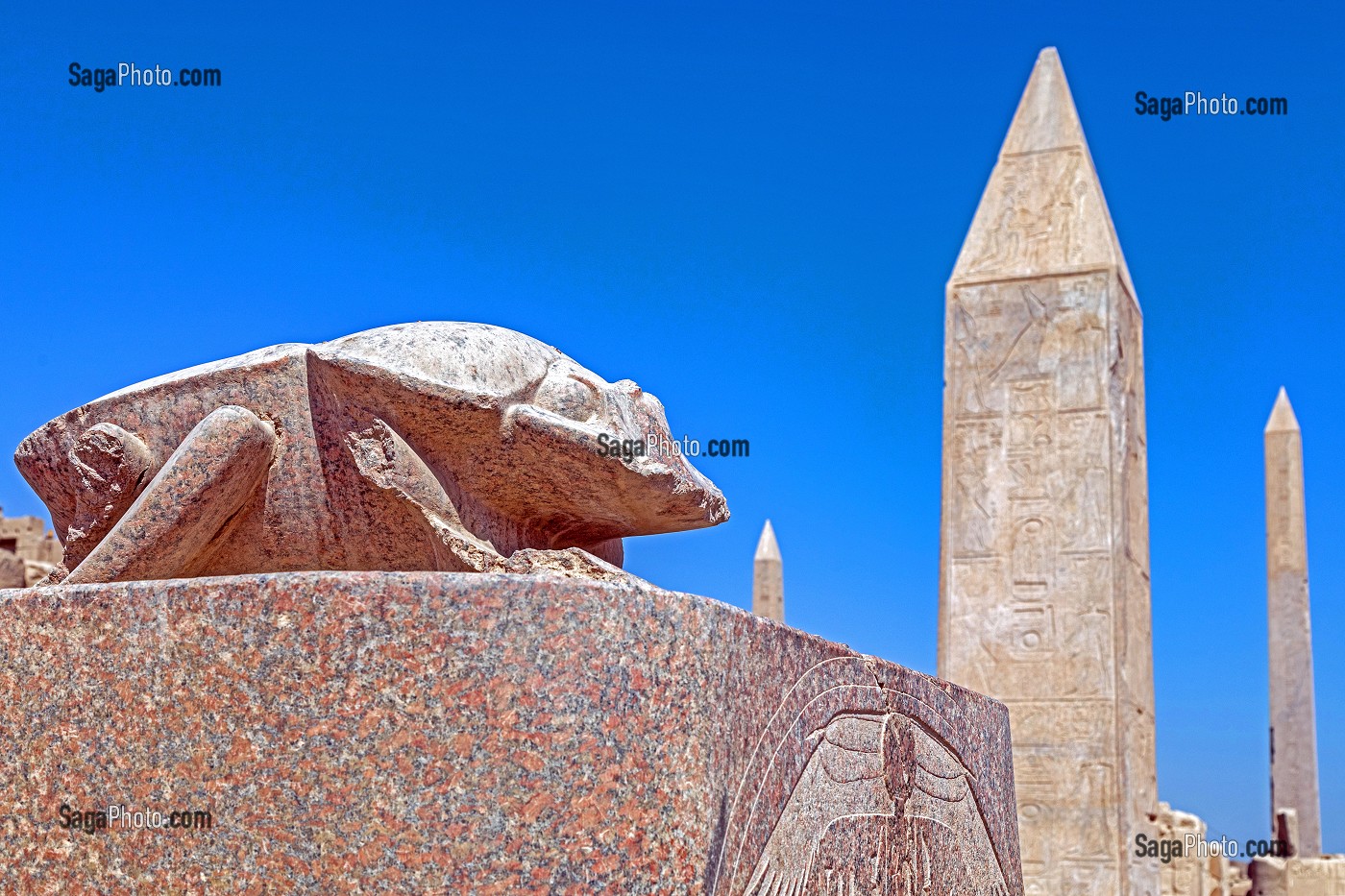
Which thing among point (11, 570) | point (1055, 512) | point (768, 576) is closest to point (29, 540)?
point (11, 570)

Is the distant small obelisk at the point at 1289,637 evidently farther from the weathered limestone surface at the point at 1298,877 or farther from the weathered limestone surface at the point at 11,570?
the weathered limestone surface at the point at 11,570

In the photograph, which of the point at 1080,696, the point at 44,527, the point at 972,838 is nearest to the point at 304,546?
the point at 972,838

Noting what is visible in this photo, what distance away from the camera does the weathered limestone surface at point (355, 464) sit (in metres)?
2.95

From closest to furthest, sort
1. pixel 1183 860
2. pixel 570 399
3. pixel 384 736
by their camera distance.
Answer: pixel 384 736
pixel 570 399
pixel 1183 860

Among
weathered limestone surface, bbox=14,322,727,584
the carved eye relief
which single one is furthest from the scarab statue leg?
the carved eye relief

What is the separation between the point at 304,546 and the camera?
307 cm

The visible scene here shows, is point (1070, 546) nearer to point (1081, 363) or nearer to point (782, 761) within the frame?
point (1081, 363)

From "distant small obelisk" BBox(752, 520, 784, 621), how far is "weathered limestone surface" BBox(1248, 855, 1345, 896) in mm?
7076

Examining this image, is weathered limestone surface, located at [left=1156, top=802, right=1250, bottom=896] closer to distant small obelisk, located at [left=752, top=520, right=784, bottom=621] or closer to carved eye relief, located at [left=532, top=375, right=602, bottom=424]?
carved eye relief, located at [left=532, top=375, right=602, bottom=424]

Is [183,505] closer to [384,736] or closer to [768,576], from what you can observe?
[384,736]

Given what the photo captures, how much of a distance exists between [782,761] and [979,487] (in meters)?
6.97

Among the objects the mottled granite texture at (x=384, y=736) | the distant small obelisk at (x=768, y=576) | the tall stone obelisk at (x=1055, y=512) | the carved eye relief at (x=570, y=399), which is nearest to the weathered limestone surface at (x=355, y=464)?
the carved eye relief at (x=570, y=399)

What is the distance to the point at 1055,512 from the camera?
30.5 ft

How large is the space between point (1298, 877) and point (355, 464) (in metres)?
13.3
